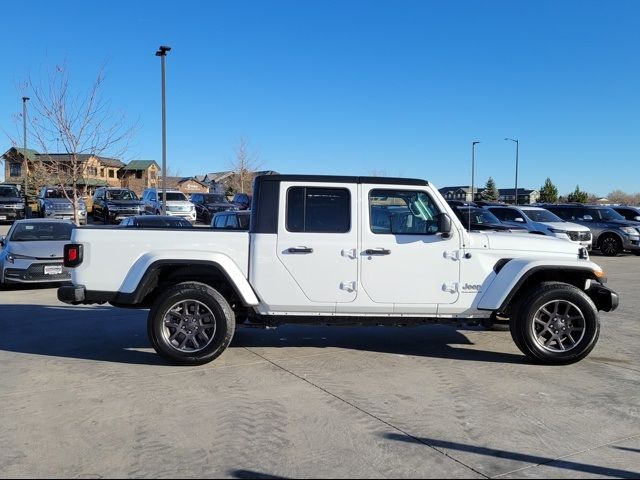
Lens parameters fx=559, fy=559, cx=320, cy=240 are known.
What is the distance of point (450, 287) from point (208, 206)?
86.9 feet

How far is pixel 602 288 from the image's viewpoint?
235 inches

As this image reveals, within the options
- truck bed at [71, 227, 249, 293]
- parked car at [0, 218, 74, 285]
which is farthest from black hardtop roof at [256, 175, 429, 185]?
parked car at [0, 218, 74, 285]

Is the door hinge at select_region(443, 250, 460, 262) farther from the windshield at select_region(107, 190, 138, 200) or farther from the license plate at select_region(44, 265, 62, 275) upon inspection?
the windshield at select_region(107, 190, 138, 200)

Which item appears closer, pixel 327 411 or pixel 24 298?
pixel 327 411

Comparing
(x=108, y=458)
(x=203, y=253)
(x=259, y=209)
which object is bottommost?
(x=108, y=458)

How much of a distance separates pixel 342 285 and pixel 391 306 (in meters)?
0.55

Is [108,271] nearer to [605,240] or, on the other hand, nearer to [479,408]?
[479,408]

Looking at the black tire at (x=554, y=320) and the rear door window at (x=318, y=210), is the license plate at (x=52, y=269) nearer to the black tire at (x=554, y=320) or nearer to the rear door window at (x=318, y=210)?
the rear door window at (x=318, y=210)

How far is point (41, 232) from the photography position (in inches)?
466

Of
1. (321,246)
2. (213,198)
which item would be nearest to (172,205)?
(213,198)

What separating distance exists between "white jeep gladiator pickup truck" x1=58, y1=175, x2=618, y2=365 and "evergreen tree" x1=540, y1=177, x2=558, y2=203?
8517 cm

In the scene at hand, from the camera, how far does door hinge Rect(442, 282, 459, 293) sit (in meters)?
5.77

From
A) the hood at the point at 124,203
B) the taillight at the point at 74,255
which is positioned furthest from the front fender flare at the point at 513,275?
the hood at the point at 124,203

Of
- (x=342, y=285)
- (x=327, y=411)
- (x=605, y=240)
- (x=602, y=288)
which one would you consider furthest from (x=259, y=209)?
(x=605, y=240)
